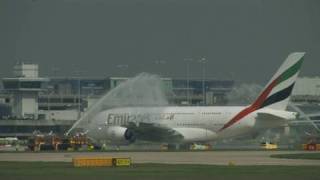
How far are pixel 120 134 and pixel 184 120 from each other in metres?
10.6

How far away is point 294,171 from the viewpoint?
2667 inches

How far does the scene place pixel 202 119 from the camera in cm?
13862

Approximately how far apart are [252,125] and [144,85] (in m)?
37.6

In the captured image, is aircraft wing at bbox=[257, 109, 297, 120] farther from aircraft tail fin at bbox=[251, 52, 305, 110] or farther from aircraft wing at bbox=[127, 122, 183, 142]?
aircraft wing at bbox=[127, 122, 183, 142]

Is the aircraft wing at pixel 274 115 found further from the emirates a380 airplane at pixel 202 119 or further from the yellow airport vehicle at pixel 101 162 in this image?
the yellow airport vehicle at pixel 101 162

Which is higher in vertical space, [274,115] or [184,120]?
[274,115]

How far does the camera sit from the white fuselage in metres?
134

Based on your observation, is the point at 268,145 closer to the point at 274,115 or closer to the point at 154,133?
the point at 274,115

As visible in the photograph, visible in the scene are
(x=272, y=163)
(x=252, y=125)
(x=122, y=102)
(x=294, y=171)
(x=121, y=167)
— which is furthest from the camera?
(x=122, y=102)

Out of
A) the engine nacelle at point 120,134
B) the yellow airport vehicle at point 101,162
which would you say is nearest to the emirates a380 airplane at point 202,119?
the engine nacelle at point 120,134

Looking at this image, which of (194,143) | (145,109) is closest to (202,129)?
(194,143)

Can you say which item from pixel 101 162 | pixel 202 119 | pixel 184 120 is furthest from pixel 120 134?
pixel 101 162

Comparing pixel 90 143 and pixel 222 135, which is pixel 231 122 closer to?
pixel 222 135

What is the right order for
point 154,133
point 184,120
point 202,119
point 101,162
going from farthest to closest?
point 184,120, point 154,133, point 202,119, point 101,162
